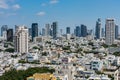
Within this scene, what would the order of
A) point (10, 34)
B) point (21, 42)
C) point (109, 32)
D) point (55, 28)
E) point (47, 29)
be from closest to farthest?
1. point (21, 42)
2. point (109, 32)
3. point (10, 34)
4. point (55, 28)
5. point (47, 29)

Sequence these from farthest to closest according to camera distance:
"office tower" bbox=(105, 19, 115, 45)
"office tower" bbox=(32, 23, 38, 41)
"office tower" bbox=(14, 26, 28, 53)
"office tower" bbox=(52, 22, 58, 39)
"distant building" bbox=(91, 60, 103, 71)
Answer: "office tower" bbox=(52, 22, 58, 39) < "office tower" bbox=(32, 23, 38, 41) < "office tower" bbox=(105, 19, 115, 45) < "office tower" bbox=(14, 26, 28, 53) < "distant building" bbox=(91, 60, 103, 71)

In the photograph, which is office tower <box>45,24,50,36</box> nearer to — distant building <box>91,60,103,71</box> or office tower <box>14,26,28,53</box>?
office tower <box>14,26,28,53</box>

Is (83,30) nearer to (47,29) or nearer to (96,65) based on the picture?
(47,29)

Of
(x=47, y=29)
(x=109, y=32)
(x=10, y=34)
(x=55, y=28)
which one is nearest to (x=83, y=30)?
(x=55, y=28)

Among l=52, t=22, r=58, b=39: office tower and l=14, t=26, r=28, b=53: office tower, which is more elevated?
l=52, t=22, r=58, b=39: office tower

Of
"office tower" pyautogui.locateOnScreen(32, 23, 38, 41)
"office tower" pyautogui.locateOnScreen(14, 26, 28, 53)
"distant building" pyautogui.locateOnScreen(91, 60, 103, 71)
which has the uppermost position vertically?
"office tower" pyautogui.locateOnScreen(32, 23, 38, 41)

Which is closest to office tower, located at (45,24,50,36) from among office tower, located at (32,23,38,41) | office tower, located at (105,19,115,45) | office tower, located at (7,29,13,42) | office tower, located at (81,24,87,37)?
office tower, located at (81,24,87,37)

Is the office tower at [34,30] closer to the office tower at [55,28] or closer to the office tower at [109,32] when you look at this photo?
the office tower at [55,28]

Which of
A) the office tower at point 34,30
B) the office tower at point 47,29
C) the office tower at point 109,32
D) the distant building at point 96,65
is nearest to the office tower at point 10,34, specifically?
the office tower at point 34,30

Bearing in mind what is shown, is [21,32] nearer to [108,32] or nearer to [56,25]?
[108,32]
